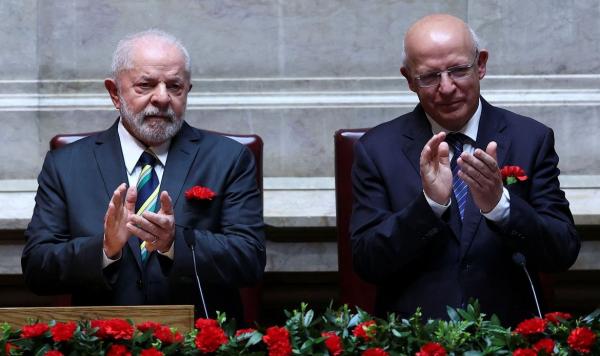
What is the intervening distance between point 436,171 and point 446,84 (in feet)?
1.02

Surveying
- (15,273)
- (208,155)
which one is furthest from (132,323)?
(15,273)

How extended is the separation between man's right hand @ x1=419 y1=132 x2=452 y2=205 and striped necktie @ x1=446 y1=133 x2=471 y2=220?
0.62 ft

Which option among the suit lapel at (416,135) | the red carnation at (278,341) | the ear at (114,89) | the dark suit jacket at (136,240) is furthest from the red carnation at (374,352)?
the ear at (114,89)

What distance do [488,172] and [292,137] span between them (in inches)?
58.8

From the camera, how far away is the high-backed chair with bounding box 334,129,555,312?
3.63 metres

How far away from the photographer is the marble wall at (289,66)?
4.25 metres

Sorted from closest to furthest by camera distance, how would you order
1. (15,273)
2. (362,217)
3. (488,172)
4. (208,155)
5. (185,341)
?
(185,341) < (488,172) < (362,217) < (208,155) < (15,273)

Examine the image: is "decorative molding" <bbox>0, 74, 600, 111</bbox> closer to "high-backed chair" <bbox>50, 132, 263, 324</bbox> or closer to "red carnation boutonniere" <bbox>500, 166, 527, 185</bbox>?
"high-backed chair" <bbox>50, 132, 263, 324</bbox>

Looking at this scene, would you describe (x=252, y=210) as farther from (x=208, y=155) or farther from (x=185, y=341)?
(x=185, y=341)

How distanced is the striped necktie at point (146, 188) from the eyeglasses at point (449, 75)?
32.4 inches

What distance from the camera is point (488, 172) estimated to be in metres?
2.88

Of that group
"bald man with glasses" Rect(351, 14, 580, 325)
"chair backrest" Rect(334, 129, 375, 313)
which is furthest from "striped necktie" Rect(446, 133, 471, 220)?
"chair backrest" Rect(334, 129, 375, 313)

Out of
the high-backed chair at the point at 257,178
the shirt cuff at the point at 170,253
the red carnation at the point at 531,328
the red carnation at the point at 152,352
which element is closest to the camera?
the red carnation at the point at 152,352

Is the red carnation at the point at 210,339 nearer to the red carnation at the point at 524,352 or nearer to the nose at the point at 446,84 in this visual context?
the red carnation at the point at 524,352
